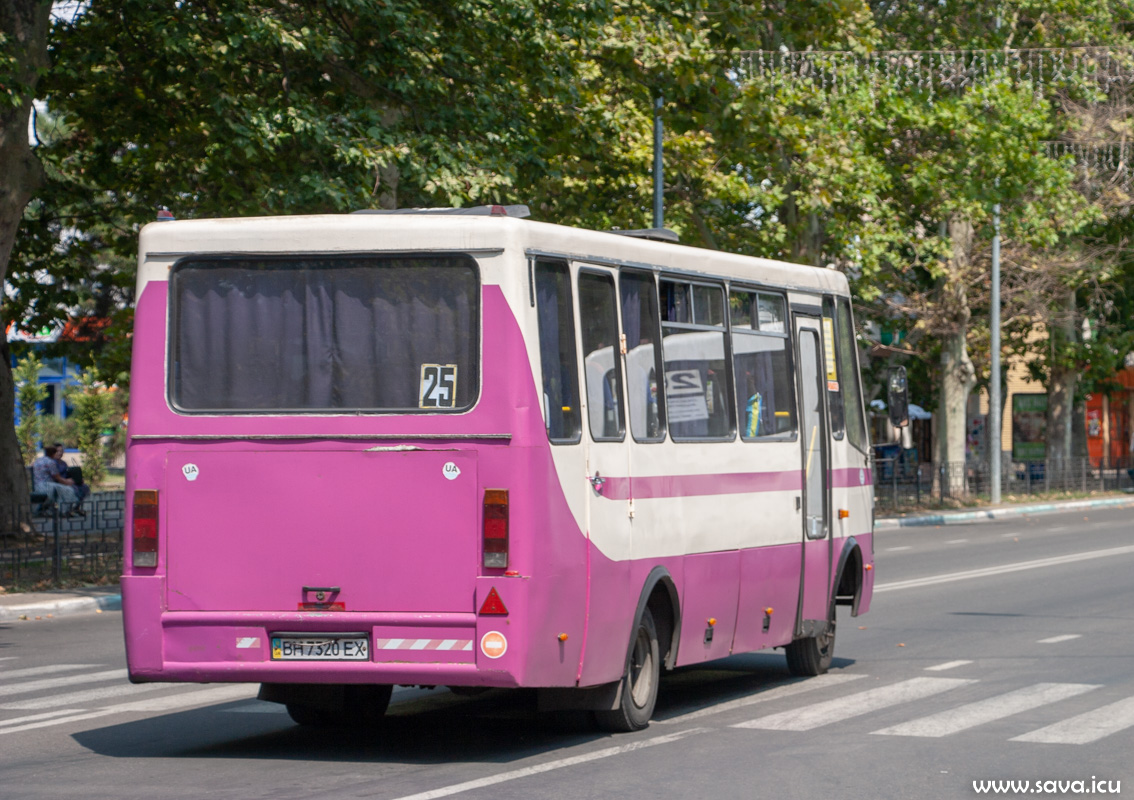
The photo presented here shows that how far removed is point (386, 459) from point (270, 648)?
1.12 metres

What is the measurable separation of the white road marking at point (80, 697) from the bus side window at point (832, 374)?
17.3 ft

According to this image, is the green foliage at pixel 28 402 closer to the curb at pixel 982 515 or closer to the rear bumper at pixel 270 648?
the curb at pixel 982 515

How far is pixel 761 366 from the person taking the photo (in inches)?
451

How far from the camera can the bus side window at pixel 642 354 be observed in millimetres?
9703

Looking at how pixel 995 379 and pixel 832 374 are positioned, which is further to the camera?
pixel 995 379

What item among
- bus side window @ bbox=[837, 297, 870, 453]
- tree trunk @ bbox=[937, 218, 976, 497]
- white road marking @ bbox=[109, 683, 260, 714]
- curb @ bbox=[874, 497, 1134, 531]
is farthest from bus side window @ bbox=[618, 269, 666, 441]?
tree trunk @ bbox=[937, 218, 976, 497]

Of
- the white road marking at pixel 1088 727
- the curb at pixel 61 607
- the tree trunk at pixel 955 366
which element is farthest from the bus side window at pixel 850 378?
the tree trunk at pixel 955 366

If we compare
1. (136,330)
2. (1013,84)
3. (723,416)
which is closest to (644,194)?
(1013,84)

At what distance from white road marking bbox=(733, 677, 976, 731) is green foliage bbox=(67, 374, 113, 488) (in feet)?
135

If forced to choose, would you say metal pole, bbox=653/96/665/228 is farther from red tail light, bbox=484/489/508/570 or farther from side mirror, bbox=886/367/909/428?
red tail light, bbox=484/489/508/570

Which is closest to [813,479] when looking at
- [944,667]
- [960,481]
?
[944,667]

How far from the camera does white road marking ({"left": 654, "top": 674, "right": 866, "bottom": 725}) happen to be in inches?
412
